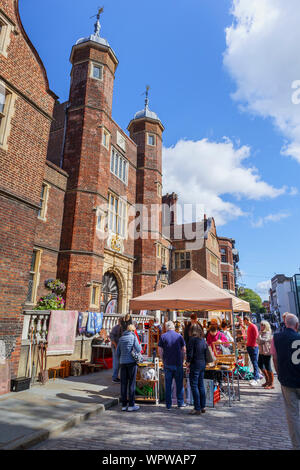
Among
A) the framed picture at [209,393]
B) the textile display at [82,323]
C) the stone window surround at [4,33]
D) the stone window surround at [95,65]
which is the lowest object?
the framed picture at [209,393]

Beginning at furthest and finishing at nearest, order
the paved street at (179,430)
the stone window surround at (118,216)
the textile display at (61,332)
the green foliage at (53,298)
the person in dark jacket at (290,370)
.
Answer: the stone window surround at (118,216) < the green foliage at (53,298) < the textile display at (61,332) < the paved street at (179,430) < the person in dark jacket at (290,370)

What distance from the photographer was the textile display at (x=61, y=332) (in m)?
8.24

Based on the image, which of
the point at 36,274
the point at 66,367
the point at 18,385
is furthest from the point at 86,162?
the point at 18,385

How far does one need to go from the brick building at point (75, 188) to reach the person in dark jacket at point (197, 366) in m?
4.23

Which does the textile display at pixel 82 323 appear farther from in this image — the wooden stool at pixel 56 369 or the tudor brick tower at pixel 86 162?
the tudor brick tower at pixel 86 162

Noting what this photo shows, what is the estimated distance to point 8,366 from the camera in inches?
255

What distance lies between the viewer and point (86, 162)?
13.7 metres

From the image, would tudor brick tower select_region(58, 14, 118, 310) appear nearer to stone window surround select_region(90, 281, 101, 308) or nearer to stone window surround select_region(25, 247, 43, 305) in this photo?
stone window surround select_region(90, 281, 101, 308)

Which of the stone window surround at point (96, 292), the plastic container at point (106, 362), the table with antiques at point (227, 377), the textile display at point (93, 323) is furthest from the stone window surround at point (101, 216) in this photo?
the table with antiques at point (227, 377)

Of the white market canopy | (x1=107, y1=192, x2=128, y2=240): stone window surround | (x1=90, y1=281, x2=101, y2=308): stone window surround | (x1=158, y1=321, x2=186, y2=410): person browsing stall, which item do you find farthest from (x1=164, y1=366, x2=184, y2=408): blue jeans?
(x1=107, y1=192, x2=128, y2=240): stone window surround
